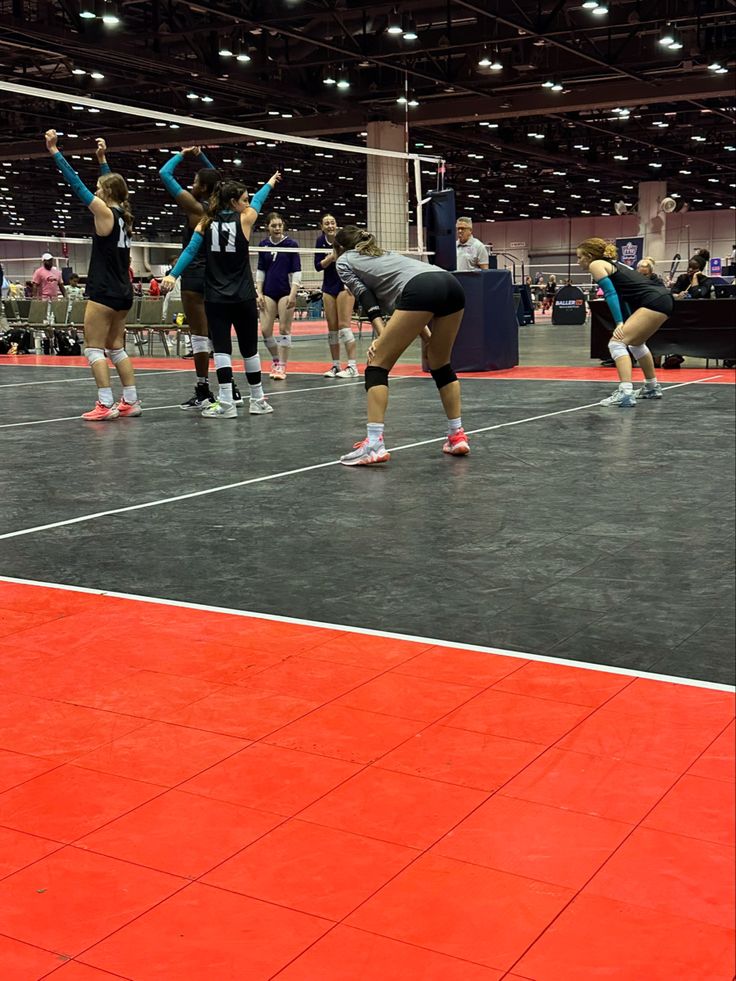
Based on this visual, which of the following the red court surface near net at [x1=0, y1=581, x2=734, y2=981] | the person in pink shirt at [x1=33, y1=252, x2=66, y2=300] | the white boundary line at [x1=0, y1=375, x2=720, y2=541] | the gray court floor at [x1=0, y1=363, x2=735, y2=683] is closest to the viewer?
the red court surface near net at [x1=0, y1=581, x2=734, y2=981]

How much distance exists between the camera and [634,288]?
982 centimetres

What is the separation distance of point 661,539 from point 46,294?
19066 millimetres

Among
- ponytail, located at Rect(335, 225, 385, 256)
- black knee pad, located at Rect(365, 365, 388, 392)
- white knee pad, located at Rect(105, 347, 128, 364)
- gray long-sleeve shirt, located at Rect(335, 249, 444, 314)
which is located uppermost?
ponytail, located at Rect(335, 225, 385, 256)

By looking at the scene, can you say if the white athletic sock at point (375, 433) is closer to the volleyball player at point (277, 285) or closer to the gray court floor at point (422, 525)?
the gray court floor at point (422, 525)

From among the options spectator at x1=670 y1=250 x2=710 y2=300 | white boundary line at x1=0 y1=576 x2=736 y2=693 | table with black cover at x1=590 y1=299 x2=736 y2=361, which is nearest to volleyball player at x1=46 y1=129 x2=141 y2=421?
white boundary line at x1=0 y1=576 x2=736 y2=693

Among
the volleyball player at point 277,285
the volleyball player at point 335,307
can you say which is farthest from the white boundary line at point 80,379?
the volleyball player at point 335,307

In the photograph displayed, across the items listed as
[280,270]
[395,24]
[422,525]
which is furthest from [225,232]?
[395,24]

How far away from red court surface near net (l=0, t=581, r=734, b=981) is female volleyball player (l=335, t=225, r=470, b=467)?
349 centimetres

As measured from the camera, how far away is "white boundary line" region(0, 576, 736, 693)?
308 cm

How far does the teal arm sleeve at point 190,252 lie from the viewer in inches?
351

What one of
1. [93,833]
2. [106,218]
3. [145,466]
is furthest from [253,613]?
[106,218]

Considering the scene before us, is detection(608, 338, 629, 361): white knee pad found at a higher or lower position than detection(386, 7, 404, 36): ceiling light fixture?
lower

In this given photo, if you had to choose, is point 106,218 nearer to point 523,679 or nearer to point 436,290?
point 436,290

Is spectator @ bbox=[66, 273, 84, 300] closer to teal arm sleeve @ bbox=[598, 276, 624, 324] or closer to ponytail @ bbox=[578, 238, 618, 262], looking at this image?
ponytail @ bbox=[578, 238, 618, 262]
